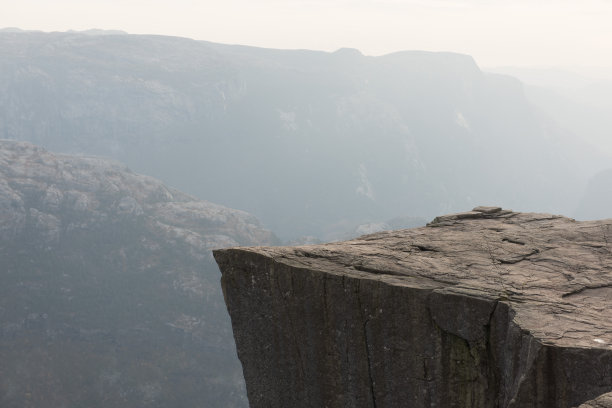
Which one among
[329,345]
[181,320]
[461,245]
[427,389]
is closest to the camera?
[427,389]

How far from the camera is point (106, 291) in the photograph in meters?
157

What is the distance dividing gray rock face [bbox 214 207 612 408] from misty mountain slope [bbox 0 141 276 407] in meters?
108

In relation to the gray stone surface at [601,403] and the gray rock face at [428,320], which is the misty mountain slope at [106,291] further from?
the gray stone surface at [601,403]

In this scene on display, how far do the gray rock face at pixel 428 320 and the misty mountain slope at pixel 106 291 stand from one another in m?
108

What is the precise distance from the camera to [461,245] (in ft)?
56.7

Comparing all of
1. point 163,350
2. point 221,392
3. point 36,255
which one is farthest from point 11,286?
point 221,392

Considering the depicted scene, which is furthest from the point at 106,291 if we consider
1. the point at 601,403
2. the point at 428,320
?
the point at 601,403

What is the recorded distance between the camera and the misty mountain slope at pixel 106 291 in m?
119

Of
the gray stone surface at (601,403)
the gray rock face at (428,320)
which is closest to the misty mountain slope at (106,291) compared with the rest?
the gray rock face at (428,320)

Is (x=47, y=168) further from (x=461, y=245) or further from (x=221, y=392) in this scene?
(x=461, y=245)

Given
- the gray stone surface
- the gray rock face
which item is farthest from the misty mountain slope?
the gray stone surface

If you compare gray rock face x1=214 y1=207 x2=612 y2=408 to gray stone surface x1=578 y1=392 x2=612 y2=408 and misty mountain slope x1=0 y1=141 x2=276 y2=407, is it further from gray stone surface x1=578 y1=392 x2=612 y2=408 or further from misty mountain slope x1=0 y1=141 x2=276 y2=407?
misty mountain slope x1=0 y1=141 x2=276 y2=407

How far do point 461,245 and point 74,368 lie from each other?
12324 centimetres

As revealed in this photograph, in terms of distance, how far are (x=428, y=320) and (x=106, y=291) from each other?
15865 centimetres
